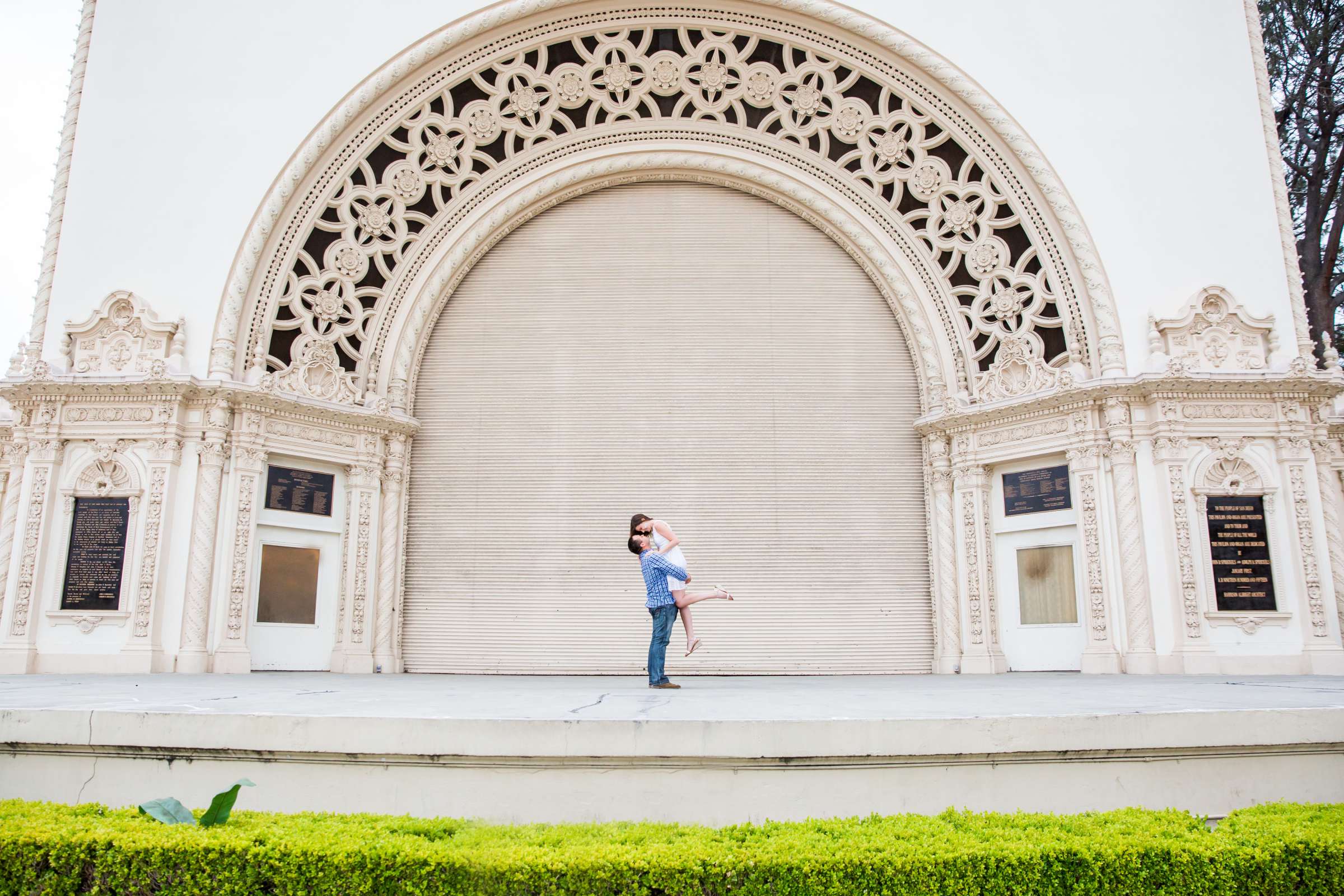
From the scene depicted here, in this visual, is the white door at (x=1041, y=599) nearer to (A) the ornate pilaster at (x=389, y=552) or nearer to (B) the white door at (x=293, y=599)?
(A) the ornate pilaster at (x=389, y=552)

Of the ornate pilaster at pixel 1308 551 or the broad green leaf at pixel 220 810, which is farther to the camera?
the ornate pilaster at pixel 1308 551

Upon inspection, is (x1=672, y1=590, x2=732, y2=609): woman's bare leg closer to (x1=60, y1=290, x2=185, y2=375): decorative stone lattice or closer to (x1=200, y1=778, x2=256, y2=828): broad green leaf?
(x1=200, y1=778, x2=256, y2=828): broad green leaf

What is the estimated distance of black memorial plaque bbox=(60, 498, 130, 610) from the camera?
43.0ft

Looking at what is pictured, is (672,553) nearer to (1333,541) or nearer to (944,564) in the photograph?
(944,564)

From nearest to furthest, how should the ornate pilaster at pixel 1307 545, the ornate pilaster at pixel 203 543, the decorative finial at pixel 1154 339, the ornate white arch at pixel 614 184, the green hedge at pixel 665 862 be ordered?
the green hedge at pixel 665 862 → the ornate pilaster at pixel 1307 545 → the ornate pilaster at pixel 203 543 → the decorative finial at pixel 1154 339 → the ornate white arch at pixel 614 184

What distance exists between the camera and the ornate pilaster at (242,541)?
13.3m

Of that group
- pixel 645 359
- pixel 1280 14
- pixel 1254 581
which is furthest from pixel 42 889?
pixel 1280 14

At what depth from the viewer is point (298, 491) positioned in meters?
14.5

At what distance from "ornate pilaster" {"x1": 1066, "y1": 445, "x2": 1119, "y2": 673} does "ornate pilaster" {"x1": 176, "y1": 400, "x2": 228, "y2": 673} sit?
12508mm

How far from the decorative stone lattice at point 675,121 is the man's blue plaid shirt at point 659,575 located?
791 cm

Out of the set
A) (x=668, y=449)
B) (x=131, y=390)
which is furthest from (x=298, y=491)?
(x=668, y=449)

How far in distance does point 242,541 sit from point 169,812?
33.1 feet

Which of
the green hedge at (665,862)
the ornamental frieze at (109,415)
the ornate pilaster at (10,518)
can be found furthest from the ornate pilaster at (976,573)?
the ornate pilaster at (10,518)

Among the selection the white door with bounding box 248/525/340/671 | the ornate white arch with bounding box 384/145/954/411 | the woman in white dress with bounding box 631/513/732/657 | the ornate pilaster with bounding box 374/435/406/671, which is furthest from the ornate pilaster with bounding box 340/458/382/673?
the woman in white dress with bounding box 631/513/732/657
